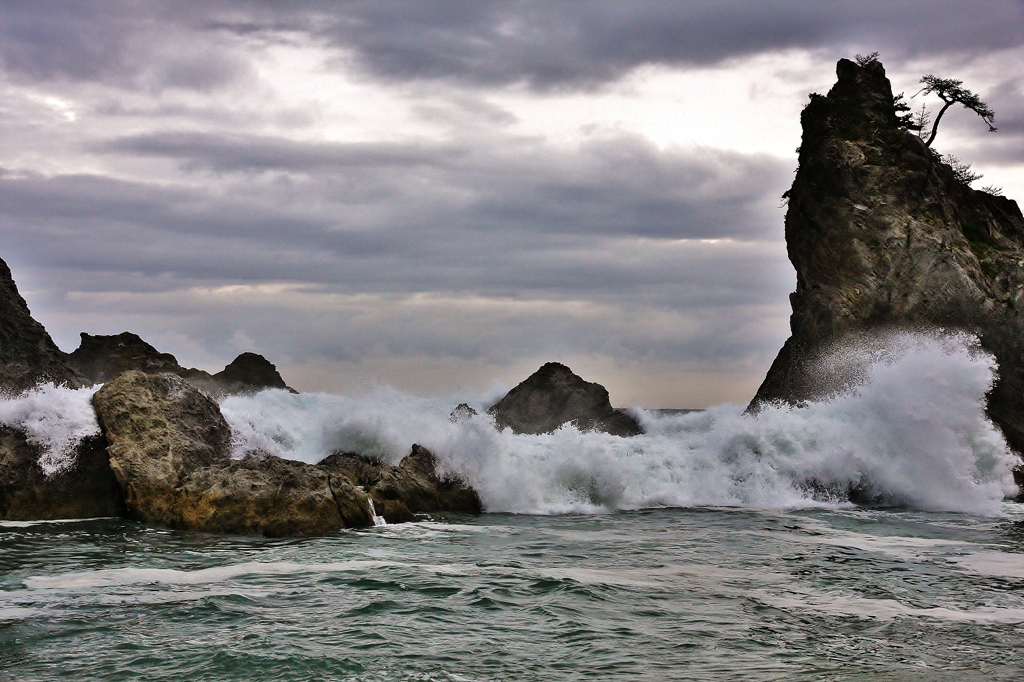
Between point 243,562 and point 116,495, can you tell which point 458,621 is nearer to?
point 243,562

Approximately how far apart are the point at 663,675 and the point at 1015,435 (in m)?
19.6

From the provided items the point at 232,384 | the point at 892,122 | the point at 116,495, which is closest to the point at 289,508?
the point at 116,495

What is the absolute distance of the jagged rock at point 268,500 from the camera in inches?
492

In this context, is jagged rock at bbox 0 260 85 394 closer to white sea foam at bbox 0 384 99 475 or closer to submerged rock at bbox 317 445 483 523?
white sea foam at bbox 0 384 99 475

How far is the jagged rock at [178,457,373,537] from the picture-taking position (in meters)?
12.5

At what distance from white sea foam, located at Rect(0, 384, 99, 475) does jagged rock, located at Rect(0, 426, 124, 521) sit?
105 millimetres

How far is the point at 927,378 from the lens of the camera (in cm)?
2055

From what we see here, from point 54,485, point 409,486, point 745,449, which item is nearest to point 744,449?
point 745,449

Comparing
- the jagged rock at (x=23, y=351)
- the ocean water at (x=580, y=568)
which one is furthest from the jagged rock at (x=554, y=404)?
the jagged rock at (x=23, y=351)

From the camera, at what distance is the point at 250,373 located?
109ft

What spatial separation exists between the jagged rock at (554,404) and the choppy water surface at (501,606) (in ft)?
41.4

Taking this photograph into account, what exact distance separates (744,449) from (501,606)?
12912 mm

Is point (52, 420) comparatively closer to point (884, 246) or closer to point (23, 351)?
point (23, 351)

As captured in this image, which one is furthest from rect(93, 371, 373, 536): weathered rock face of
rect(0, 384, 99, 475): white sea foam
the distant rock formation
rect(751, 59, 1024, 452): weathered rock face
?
rect(751, 59, 1024, 452): weathered rock face
